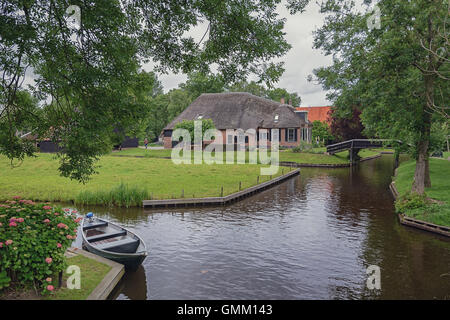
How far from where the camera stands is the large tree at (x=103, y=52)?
8227 mm

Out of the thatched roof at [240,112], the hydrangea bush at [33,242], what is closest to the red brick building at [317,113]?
the thatched roof at [240,112]

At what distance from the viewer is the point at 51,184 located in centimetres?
2475

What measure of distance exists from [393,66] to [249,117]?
3634 cm

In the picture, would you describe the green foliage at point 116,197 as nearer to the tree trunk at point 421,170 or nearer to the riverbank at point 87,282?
the riverbank at point 87,282

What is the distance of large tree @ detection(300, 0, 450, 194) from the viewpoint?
16.0m

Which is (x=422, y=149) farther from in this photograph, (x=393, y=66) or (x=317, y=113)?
(x=317, y=113)

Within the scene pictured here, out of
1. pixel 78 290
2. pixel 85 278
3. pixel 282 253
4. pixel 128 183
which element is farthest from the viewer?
pixel 128 183

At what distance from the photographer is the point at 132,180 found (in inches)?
1059

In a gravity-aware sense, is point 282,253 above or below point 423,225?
below

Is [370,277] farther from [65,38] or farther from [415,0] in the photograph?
[415,0]

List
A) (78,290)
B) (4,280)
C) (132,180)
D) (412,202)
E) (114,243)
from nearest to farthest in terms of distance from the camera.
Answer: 1. (4,280)
2. (78,290)
3. (114,243)
4. (412,202)
5. (132,180)

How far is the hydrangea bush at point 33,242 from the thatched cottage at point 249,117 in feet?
143

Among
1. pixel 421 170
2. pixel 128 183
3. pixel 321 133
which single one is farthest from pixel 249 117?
pixel 421 170
